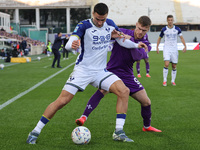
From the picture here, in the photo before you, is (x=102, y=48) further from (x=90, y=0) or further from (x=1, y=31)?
(x=90, y=0)

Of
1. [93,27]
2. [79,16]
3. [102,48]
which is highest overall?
[79,16]

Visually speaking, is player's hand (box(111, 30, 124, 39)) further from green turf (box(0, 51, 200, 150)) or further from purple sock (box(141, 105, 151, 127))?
green turf (box(0, 51, 200, 150))

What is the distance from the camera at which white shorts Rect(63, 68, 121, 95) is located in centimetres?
435

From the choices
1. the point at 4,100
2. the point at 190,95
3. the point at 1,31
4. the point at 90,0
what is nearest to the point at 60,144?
the point at 4,100

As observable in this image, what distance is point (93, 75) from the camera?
4.45m

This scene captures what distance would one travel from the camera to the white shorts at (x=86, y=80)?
4.35 m

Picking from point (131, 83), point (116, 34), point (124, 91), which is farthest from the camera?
point (131, 83)

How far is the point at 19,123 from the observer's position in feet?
18.4

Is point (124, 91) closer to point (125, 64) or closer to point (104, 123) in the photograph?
point (125, 64)

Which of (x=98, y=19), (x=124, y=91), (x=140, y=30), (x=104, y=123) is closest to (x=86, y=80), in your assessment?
(x=124, y=91)

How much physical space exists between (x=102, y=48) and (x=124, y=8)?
5876 centimetres

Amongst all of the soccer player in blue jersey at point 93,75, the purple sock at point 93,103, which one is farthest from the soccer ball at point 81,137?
the purple sock at point 93,103

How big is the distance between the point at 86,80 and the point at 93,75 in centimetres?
13

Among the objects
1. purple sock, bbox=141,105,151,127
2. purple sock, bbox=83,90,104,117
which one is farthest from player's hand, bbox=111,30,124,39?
purple sock, bbox=141,105,151,127
